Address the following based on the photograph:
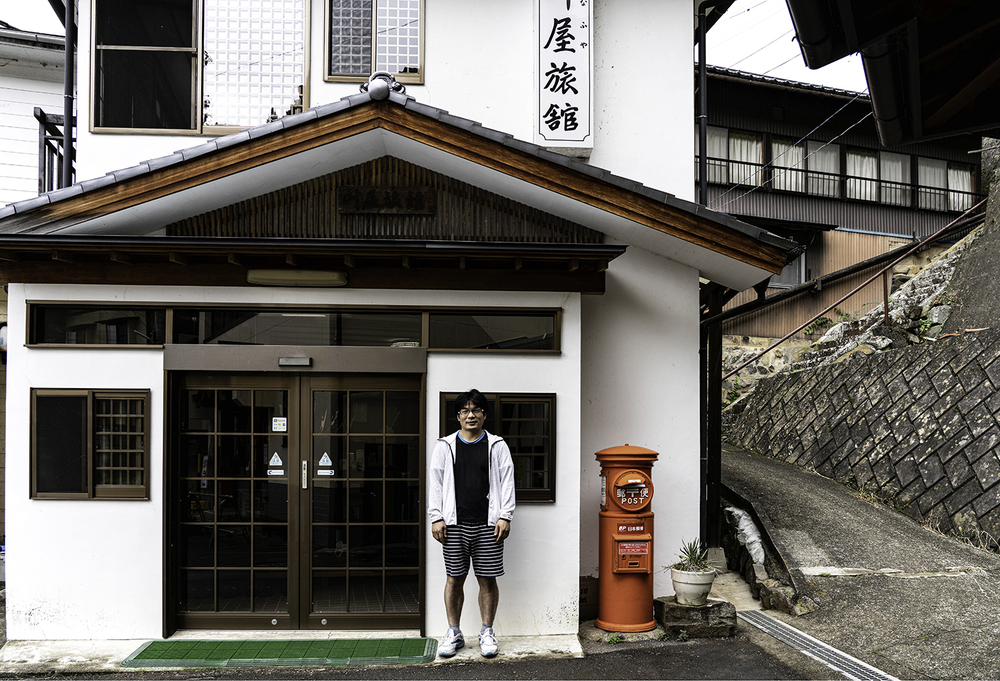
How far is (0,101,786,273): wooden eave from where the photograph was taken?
229 inches

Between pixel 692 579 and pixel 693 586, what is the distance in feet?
0.20

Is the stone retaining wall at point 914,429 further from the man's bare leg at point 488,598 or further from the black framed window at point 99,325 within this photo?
the black framed window at point 99,325

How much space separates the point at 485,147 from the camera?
233 inches

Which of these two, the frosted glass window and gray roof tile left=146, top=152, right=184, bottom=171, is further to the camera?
the frosted glass window

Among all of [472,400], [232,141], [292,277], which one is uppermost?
[232,141]

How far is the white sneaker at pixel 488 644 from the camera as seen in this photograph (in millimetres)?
5703

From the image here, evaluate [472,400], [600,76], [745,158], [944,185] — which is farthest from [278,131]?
[944,185]

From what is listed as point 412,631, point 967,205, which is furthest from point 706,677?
point 967,205

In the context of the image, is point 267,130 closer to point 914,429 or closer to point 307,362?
point 307,362

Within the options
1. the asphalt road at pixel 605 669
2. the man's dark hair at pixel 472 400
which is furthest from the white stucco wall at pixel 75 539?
the man's dark hair at pixel 472 400

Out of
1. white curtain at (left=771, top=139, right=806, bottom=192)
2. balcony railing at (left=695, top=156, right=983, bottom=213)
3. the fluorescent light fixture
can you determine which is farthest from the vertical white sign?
white curtain at (left=771, top=139, right=806, bottom=192)

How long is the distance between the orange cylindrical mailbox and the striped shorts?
3.51 ft

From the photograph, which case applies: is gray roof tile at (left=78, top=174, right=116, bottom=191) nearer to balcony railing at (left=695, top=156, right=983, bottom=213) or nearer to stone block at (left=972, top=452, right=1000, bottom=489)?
stone block at (left=972, top=452, right=1000, bottom=489)

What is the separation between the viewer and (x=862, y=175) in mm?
20703
